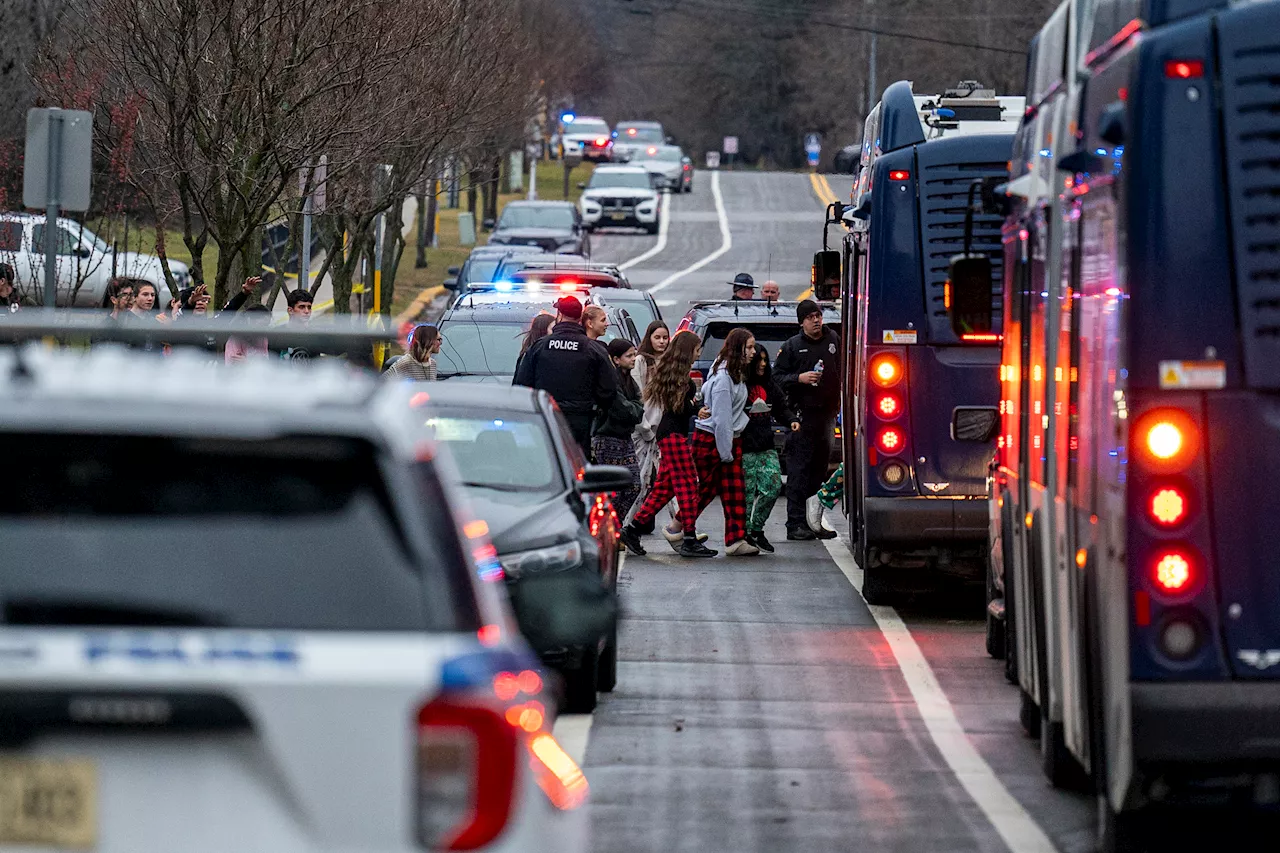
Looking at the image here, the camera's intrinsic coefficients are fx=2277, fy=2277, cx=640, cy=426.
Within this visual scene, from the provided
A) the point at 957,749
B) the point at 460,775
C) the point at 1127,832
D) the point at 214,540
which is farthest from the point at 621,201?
the point at 460,775

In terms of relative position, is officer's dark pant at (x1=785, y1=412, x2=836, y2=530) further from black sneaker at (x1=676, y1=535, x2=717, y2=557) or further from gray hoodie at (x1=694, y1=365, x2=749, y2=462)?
black sneaker at (x1=676, y1=535, x2=717, y2=557)

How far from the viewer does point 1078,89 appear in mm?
7676

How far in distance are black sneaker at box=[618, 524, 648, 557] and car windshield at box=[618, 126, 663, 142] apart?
77.8 metres

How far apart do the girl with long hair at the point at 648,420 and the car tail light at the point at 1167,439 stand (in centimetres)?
1052

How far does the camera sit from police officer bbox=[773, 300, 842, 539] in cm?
1775

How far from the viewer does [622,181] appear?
213 ft

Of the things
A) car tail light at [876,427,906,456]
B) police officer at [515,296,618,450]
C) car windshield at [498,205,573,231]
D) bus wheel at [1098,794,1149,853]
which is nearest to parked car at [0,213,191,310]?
police officer at [515,296,618,450]

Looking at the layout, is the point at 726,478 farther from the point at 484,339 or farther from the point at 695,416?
the point at 484,339

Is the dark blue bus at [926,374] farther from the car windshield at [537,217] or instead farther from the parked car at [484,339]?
the car windshield at [537,217]

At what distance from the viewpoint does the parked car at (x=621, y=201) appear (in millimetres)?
64062

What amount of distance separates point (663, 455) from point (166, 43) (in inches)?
232

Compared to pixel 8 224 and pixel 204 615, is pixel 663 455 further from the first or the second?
pixel 204 615

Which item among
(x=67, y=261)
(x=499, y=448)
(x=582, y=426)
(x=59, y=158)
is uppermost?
(x=67, y=261)

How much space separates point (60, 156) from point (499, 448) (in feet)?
16.2
